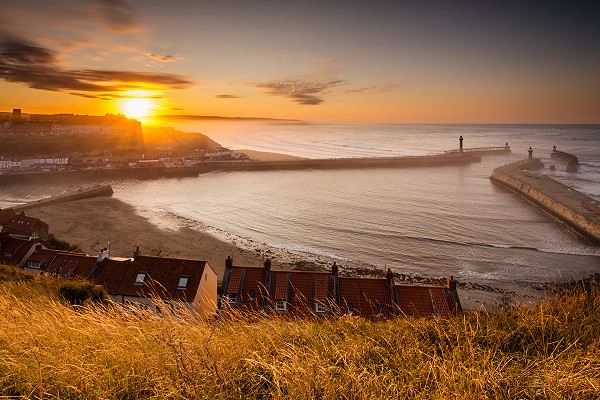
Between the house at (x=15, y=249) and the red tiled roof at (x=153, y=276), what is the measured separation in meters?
7.50

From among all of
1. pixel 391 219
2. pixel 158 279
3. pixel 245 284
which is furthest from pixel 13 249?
pixel 391 219

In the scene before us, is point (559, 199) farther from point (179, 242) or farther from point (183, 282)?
point (183, 282)

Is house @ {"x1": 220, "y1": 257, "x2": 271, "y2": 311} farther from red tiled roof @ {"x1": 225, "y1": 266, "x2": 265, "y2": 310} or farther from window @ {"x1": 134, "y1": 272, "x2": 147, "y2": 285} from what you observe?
window @ {"x1": 134, "y1": 272, "x2": 147, "y2": 285}

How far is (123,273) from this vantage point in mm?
20047

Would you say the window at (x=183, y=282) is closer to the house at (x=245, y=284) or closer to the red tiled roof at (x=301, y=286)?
the house at (x=245, y=284)

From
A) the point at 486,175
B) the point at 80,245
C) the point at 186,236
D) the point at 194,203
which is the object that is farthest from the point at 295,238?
the point at 486,175

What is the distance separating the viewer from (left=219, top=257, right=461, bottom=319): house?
57.6 ft

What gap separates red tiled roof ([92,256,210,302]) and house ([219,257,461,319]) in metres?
1.51

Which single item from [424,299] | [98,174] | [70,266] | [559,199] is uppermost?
[98,174]

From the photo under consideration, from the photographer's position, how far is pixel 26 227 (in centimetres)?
3341

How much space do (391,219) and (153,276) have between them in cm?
2806

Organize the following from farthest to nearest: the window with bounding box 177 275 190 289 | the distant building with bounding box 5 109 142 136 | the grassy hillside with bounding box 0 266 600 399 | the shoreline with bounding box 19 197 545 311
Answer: the distant building with bounding box 5 109 142 136 < the shoreline with bounding box 19 197 545 311 < the window with bounding box 177 275 190 289 < the grassy hillside with bounding box 0 266 600 399

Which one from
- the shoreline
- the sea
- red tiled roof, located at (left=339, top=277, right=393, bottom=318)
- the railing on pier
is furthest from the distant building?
red tiled roof, located at (left=339, top=277, right=393, bottom=318)

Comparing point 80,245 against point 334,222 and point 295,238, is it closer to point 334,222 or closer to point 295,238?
point 295,238
